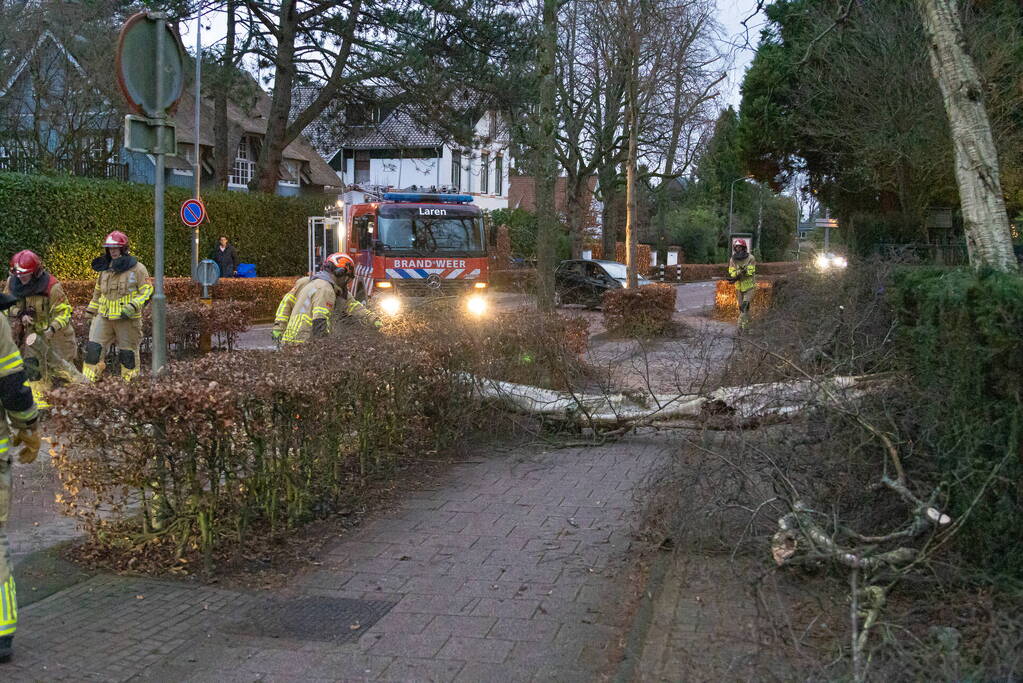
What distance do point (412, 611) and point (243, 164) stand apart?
3912cm

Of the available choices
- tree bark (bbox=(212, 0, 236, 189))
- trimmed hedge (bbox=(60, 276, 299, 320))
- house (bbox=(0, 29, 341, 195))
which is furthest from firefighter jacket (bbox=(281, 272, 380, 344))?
tree bark (bbox=(212, 0, 236, 189))

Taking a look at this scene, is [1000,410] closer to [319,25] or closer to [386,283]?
[386,283]

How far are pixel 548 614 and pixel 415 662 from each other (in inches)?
30.6

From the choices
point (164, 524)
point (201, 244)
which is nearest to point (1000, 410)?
point (164, 524)

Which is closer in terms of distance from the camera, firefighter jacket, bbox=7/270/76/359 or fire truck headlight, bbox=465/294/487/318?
fire truck headlight, bbox=465/294/487/318

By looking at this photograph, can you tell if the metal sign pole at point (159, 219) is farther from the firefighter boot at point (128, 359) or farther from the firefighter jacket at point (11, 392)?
the firefighter boot at point (128, 359)

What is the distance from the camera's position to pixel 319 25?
2277 cm

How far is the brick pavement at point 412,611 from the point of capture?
4.04m

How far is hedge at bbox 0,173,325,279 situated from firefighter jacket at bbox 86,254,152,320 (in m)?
12.3

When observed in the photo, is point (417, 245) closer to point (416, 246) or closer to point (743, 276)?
point (416, 246)

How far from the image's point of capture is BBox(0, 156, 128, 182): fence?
2483cm

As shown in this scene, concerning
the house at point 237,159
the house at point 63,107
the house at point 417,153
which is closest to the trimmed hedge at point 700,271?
the house at point 417,153

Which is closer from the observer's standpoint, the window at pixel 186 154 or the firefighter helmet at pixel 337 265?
the firefighter helmet at pixel 337 265

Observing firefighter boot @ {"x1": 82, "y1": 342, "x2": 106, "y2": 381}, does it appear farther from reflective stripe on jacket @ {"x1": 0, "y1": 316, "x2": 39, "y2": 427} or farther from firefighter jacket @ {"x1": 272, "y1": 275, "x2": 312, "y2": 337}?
reflective stripe on jacket @ {"x1": 0, "y1": 316, "x2": 39, "y2": 427}
